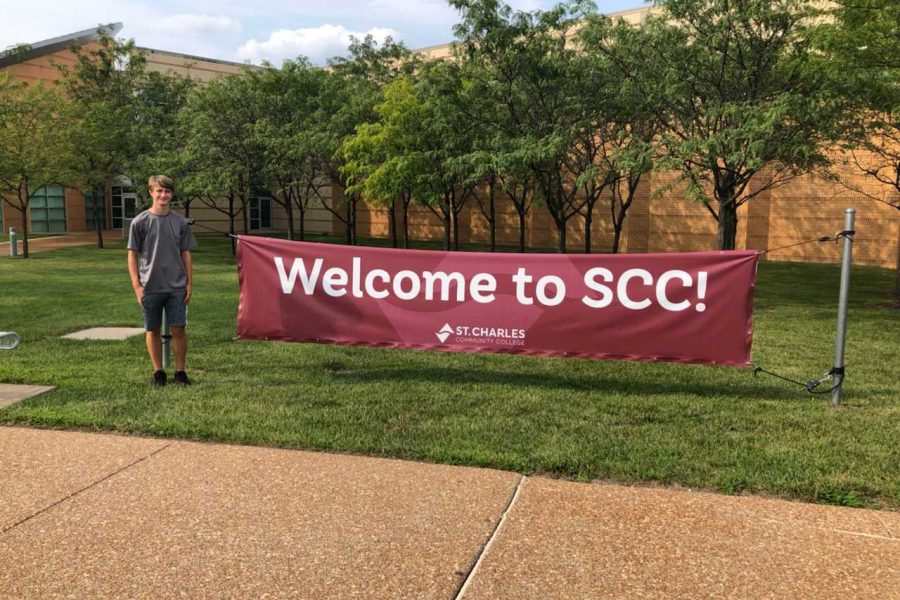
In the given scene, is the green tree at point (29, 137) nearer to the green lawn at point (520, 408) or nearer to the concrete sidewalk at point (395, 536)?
the green lawn at point (520, 408)

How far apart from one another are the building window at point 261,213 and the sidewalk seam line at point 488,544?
4360cm

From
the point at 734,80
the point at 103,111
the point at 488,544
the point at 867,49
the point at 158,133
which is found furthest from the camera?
the point at 158,133

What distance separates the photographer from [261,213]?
47.0m

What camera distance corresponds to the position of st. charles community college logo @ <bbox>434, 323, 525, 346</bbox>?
6.18 metres

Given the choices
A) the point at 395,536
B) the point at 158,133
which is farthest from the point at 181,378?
the point at 158,133

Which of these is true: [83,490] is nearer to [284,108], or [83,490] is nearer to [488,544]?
[488,544]

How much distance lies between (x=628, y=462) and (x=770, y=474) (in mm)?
829

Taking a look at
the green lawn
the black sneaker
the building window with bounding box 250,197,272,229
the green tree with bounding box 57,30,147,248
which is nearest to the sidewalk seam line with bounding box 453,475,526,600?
the green lawn

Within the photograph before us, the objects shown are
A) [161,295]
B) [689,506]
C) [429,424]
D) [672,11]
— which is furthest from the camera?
[672,11]

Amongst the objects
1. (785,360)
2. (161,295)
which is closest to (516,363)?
(785,360)

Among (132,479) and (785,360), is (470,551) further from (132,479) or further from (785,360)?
(785,360)

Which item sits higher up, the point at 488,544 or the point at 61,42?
the point at 61,42

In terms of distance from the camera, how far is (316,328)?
6.56 m

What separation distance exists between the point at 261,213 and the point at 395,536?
45757mm
